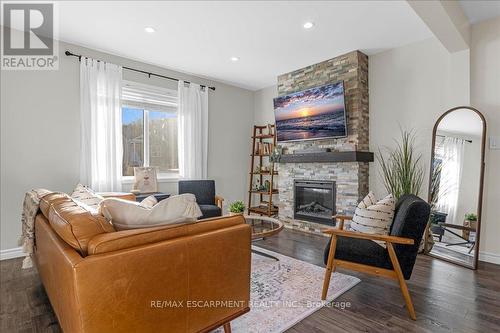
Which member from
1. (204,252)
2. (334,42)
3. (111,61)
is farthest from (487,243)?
(111,61)

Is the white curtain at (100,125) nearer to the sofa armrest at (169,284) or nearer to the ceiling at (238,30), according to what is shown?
the ceiling at (238,30)

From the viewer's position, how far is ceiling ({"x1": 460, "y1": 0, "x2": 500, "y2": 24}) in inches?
107

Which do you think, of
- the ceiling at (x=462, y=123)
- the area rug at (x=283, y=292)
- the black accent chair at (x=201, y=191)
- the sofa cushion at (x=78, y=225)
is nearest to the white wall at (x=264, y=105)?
the black accent chair at (x=201, y=191)

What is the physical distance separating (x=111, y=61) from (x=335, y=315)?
414 cm

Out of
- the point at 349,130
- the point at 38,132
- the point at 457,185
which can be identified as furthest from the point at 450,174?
the point at 38,132

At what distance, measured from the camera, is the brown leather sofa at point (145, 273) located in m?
1.08

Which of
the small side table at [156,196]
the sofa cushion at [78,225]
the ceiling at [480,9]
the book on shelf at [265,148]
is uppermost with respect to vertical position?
the ceiling at [480,9]

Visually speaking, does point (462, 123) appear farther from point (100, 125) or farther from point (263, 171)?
point (100, 125)

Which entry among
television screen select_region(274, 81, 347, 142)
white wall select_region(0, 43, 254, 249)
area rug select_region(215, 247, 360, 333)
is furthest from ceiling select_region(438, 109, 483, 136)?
white wall select_region(0, 43, 254, 249)

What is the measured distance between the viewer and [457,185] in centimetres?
310

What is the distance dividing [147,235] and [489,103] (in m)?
3.72

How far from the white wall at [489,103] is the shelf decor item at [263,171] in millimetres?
2805

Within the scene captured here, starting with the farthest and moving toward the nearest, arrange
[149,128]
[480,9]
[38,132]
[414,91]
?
[149,128] < [414,91] < [38,132] < [480,9]

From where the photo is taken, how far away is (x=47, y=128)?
11.1 ft
